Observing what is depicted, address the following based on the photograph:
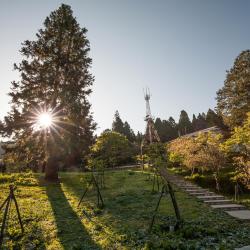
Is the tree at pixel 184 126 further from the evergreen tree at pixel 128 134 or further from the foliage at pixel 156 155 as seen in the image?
the foliage at pixel 156 155

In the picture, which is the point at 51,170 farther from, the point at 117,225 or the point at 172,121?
the point at 172,121

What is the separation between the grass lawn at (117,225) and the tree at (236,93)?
70.9 feet

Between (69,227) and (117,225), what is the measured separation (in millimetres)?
2042

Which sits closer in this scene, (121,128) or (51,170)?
(51,170)

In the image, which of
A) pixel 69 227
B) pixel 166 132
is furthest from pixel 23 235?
pixel 166 132

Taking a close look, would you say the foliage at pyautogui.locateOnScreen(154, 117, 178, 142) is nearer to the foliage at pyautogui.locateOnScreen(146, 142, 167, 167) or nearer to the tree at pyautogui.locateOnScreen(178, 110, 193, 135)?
the tree at pyautogui.locateOnScreen(178, 110, 193, 135)

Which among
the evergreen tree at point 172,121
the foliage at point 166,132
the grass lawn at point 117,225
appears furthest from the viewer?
the evergreen tree at point 172,121

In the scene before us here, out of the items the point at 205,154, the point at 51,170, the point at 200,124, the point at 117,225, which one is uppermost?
the point at 200,124

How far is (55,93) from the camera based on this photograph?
23.2 meters

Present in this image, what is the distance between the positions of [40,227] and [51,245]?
224cm

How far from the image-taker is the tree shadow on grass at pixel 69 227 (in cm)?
929

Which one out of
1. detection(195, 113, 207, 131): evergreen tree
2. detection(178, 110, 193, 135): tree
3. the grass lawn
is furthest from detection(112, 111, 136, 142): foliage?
the grass lawn

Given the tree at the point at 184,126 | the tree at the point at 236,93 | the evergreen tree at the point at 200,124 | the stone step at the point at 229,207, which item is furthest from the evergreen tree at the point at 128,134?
the stone step at the point at 229,207

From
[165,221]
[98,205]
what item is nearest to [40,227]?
[98,205]
